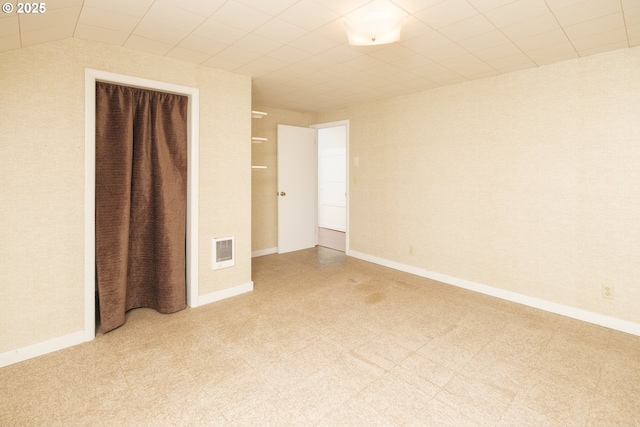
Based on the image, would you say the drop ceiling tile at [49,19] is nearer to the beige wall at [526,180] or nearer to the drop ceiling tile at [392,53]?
the drop ceiling tile at [392,53]

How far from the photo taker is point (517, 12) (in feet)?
7.03

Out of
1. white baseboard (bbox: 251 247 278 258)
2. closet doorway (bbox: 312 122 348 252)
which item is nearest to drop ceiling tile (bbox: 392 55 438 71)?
white baseboard (bbox: 251 247 278 258)

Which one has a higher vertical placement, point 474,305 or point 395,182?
point 395,182

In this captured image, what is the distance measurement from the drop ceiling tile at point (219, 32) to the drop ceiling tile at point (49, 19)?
0.75 meters

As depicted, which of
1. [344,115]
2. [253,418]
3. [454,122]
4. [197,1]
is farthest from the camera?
[344,115]

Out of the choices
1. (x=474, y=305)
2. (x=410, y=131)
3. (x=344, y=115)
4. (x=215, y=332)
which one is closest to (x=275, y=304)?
(x=215, y=332)

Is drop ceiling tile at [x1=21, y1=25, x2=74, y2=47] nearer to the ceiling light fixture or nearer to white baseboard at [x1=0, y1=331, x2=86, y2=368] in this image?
the ceiling light fixture

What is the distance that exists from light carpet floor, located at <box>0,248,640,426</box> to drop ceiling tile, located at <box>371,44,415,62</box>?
2400mm

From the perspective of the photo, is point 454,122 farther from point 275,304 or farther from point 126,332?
point 126,332

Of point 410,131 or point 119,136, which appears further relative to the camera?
point 410,131

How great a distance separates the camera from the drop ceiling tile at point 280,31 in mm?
2312

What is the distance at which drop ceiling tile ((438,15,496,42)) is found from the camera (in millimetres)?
2266

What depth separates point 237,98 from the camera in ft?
11.3

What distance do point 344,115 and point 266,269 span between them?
2748 mm
